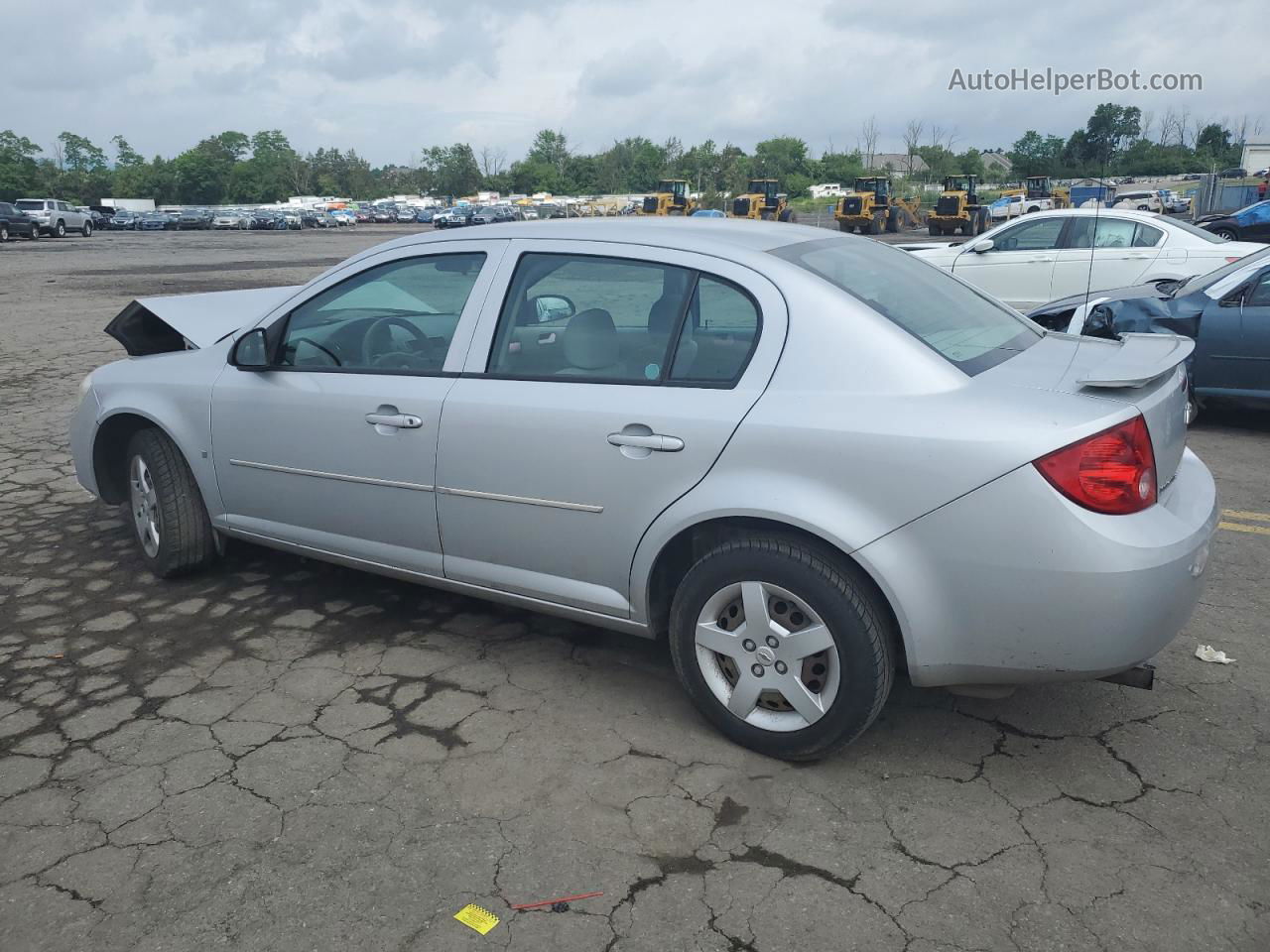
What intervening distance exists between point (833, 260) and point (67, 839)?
288cm

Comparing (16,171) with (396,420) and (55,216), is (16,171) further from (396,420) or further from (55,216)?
(396,420)

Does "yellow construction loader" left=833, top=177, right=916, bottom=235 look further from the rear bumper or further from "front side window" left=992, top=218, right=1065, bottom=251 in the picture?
the rear bumper

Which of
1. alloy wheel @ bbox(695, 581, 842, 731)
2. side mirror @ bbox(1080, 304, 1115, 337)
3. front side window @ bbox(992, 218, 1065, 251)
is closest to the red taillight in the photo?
alloy wheel @ bbox(695, 581, 842, 731)

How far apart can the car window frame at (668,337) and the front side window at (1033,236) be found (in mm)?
9273

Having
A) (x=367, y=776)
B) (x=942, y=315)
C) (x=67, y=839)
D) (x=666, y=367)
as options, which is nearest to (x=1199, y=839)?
(x=942, y=315)

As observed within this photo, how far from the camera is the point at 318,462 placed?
3.95 metres

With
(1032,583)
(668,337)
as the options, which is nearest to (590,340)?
(668,337)

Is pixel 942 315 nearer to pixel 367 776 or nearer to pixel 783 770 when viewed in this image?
pixel 783 770

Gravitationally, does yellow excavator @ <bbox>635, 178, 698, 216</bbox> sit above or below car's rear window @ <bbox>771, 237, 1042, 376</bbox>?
below

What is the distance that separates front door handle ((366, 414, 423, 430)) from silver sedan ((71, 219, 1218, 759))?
11mm

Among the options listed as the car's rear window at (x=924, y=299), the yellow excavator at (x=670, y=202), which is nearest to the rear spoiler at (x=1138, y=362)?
the car's rear window at (x=924, y=299)

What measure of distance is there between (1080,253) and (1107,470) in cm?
949

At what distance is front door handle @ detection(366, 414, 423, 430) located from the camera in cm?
363

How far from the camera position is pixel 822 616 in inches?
113
